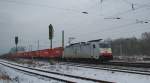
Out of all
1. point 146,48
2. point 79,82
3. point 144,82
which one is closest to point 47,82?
point 79,82

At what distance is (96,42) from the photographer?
37.5 m

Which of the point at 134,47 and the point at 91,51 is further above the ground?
the point at 134,47

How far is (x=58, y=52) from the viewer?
58.2 metres

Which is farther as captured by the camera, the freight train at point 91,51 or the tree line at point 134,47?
the tree line at point 134,47

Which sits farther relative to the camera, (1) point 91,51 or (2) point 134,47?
(2) point 134,47

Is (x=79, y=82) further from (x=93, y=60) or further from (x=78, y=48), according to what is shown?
(x=78, y=48)

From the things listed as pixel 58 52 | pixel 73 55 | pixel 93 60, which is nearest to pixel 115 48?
pixel 58 52

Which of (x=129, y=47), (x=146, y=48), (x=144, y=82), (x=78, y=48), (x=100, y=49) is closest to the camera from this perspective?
(x=144, y=82)

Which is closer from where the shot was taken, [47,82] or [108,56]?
[47,82]

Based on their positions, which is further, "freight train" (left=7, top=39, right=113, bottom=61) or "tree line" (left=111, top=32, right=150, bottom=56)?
"tree line" (left=111, top=32, right=150, bottom=56)

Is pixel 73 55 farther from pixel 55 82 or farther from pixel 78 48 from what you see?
pixel 55 82

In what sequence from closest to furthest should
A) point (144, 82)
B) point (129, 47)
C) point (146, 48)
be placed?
1. point (144, 82)
2. point (146, 48)
3. point (129, 47)

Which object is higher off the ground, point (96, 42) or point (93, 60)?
→ point (96, 42)

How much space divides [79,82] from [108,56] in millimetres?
23029
